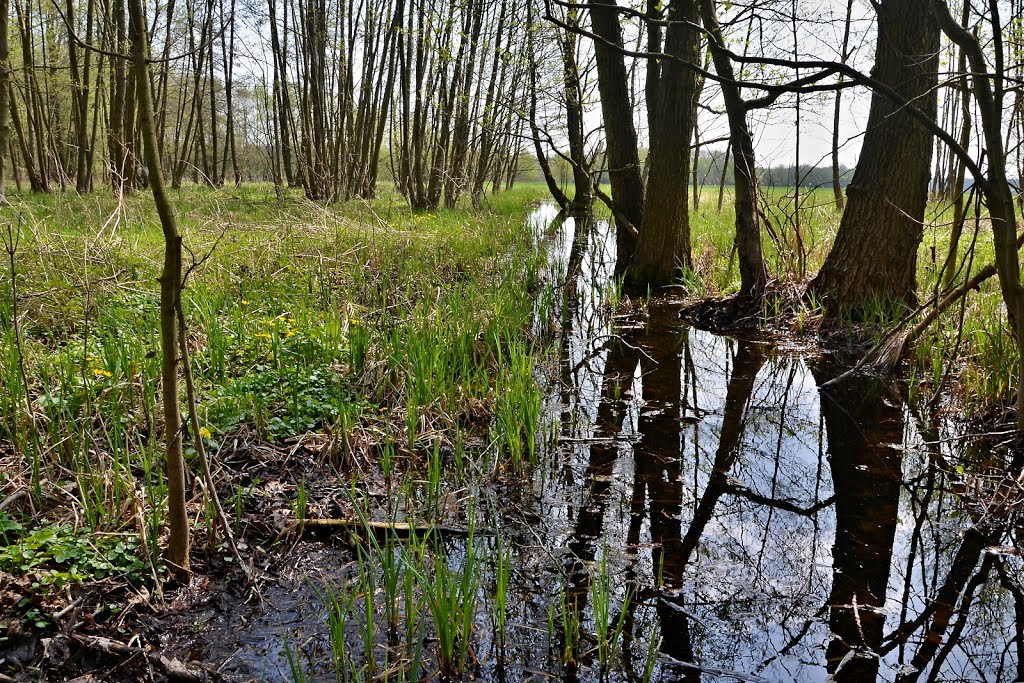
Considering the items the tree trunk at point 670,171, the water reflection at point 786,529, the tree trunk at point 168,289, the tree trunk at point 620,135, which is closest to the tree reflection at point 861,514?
the water reflection at point 786,529

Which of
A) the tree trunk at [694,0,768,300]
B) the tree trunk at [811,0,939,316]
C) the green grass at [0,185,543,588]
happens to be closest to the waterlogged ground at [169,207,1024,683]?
the green grass at [0,185,543,588]

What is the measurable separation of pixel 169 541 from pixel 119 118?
46.8ft

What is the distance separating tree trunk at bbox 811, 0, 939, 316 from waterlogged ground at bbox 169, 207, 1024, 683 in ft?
5.59

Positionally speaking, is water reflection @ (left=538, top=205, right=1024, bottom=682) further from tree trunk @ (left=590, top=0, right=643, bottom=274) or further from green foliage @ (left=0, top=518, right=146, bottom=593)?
tree trunk @ (left=590, top=0, right=643, bottom=274)

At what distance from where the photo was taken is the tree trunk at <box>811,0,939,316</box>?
5164mm

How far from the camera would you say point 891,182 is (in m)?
5.34

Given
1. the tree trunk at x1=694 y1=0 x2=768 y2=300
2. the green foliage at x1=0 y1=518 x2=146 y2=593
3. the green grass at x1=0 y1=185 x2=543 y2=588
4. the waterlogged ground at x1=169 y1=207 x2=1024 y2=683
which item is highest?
the tree trunk at x1=694 y1=0 x2=768 y2=300

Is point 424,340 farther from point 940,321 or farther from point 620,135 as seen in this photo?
point 620,135

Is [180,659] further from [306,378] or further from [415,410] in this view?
[306,378]

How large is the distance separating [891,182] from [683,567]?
4.30 meters

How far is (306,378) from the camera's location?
359 centimetres

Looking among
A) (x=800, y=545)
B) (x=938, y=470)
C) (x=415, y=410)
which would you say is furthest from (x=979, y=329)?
(x=415, y=410)

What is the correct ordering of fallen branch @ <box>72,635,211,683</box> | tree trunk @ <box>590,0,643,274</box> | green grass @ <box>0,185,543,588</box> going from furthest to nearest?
tree trunk @ <box>590,0,643,274</box>
green grass @ <box>0,185,543,588</box>
fallen branch @ <box>72,635,211,683</box>

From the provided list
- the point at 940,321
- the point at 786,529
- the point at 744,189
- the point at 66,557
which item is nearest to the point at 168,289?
the point at 66,557
